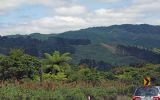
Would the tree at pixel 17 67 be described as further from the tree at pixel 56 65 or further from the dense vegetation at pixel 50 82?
the tree at pixel 56 65

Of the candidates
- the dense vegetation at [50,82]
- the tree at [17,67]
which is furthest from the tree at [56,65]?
the tree at [17,67]

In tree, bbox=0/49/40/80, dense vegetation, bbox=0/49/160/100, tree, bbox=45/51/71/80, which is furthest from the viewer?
tree, bbox=45/51/71/80

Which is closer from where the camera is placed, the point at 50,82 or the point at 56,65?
the point at 50,82

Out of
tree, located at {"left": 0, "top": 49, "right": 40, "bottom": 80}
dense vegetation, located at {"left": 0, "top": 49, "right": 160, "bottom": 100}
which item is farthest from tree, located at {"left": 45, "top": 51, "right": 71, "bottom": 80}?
tree, located at {"left": 0, "top": 49, "right": 40, "bottom": 80}

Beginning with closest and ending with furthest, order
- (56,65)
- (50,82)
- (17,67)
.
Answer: (50,82), (17,67), (56,65)

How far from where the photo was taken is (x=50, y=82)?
1187 inches

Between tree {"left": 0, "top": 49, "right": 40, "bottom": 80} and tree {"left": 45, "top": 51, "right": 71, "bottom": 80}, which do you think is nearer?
tree {"left": 0, "top": 49, "right": 40, "bottom": 80}

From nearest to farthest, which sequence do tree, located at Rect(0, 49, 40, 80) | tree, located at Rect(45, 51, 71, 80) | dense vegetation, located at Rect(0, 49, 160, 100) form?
dense vegetation, located at Rect(0, 49, 160, 100) < tree, located at Rect(0, 49, 40, 80) < tree, located at Rect(45, 51, 71, 80)

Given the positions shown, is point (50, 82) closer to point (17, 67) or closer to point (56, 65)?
point (17, 67)

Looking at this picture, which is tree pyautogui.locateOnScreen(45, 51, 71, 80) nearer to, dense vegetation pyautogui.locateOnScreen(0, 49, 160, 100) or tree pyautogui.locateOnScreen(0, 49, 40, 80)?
dense vegetation pyautogui.locateOnScreen(0, 49, 160, 100)

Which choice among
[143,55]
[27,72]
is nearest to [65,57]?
[27,72]

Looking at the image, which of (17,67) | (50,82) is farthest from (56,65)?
(50,82)

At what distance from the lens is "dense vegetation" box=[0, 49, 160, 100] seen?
2564cm

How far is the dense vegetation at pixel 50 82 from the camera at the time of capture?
2564 cm
